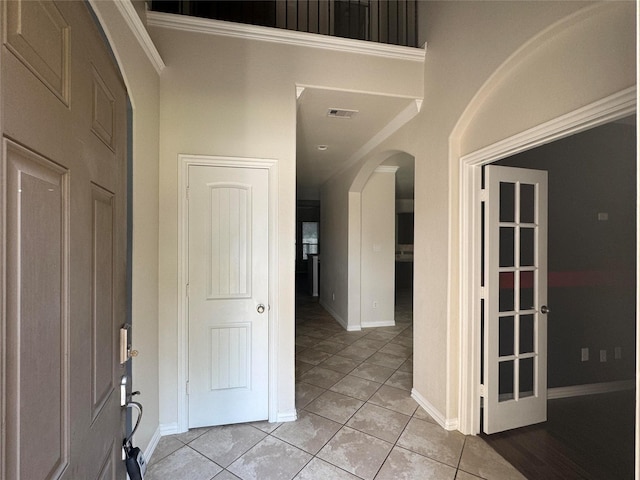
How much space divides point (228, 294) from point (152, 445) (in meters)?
1.11

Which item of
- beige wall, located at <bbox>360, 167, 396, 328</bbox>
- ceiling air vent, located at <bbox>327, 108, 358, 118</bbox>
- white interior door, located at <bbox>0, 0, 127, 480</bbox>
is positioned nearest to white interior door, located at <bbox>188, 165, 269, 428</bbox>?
ceiling air vent, located at <bbox>327, 108, 358, 118</bbox>

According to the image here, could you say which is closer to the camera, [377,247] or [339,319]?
[377,247]

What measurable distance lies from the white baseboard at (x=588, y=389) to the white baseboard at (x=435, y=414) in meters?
1.26

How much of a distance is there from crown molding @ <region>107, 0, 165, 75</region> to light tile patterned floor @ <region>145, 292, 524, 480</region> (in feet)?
8.78

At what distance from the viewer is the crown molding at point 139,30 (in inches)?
63.6

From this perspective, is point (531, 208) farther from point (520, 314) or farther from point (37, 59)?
point (37, 59)

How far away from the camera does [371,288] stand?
520 cm

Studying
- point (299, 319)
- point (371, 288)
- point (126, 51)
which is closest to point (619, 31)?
point (126, 51)

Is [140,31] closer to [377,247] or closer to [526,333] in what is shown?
[526,333]

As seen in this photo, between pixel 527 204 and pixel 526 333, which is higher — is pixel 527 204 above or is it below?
above

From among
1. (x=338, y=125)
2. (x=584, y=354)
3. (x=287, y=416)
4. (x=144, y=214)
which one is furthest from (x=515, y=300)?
(x=144, y=214)

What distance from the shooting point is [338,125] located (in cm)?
337

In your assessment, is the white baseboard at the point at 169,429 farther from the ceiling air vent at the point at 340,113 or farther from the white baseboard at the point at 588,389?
the white baseboard at the point at 588,389

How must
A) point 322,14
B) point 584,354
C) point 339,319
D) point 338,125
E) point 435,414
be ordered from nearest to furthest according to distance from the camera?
point 435,414
point 584,354
point 338,125
point 322,14
point 339,319
